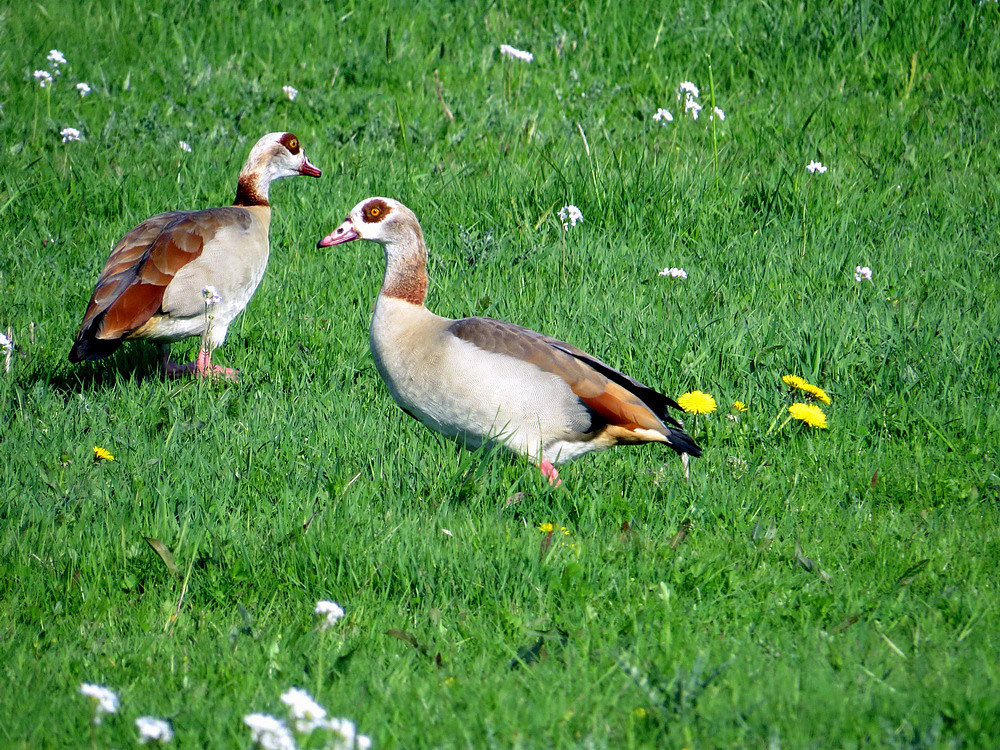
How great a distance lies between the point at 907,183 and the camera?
7.76 metres

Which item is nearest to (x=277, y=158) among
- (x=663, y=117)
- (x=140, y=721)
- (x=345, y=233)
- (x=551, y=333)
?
(x=345, y=233)

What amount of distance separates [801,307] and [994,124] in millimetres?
3526

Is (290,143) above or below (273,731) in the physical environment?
below

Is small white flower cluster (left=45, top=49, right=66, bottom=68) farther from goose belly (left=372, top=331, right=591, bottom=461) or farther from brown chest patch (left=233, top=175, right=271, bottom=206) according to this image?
goose belly (left=372, top=331, right=591, bottom=461)

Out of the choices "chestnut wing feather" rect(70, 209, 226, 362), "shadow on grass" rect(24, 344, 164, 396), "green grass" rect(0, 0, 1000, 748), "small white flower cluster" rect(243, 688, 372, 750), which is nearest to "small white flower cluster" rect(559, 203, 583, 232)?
"green grass" rect(0, 0, 1000, 748)

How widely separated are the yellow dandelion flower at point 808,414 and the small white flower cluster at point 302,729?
269cm

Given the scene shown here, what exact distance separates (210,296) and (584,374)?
212 cm

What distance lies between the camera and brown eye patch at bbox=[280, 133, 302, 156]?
7.15 meters

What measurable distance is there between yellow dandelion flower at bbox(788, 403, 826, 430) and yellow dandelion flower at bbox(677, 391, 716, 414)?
1.14 ft

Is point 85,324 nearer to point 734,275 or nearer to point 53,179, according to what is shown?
point 53,179

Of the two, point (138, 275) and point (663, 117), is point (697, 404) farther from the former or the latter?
point (663, 117)

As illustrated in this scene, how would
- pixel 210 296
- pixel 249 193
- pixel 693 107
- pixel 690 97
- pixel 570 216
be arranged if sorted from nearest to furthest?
pixel 210 296 < pixel 570 216 < pixel 249 193 < pixel 693 107 < pixel 690 97

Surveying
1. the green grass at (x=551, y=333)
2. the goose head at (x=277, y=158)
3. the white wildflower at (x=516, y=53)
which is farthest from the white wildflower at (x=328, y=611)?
the white wildflower at (x=516, y=53)

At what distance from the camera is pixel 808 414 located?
4719 mm
